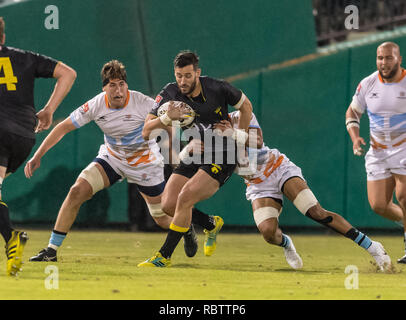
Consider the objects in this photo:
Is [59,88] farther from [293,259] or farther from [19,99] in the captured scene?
[293,259]

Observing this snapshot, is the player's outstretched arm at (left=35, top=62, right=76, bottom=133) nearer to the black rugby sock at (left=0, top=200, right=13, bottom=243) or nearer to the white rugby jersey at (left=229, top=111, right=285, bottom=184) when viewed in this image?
the black rugby sock at (left=0, top=200, right=13, bottom=243)

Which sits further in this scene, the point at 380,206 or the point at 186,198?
the point at 380,206

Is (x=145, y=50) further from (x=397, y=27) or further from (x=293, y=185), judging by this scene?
(x=293, y=185)

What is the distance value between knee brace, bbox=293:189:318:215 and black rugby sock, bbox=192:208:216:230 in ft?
4.55

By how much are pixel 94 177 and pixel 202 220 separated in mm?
1429

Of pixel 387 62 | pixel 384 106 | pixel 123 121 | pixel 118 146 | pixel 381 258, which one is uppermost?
pixel 387 62

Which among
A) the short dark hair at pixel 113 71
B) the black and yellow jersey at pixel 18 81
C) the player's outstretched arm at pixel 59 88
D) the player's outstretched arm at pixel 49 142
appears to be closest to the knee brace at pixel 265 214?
the short dark hair at pixel 113 71

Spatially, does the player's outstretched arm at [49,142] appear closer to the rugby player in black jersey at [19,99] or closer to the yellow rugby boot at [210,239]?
the rugby player in black jersey at [19,99]

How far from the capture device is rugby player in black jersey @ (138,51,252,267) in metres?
8.89

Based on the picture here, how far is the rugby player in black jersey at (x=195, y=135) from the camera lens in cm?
889

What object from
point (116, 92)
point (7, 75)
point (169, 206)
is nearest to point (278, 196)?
point (169, 206)

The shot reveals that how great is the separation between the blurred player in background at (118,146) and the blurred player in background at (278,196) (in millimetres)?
1038

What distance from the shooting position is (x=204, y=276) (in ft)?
27.2
